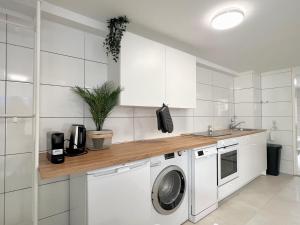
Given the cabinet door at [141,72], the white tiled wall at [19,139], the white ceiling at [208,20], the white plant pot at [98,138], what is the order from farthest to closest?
the cabinet door at [141,72]
the white plant pot at [98,138]
the white ceiling at [208,20]
the white tiled wall at [19,139]

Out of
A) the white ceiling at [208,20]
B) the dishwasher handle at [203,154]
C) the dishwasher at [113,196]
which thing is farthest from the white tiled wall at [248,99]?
the dishwasher at [113,196]

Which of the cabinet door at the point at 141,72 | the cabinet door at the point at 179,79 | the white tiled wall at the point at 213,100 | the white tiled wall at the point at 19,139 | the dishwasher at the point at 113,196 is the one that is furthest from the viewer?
the white tiled wall at the point at 213,100

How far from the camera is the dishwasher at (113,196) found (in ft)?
3.56

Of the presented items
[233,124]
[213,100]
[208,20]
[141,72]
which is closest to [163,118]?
[141,72]

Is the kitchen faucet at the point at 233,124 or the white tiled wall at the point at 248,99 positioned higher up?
the white tiled wall at the point at 248,99

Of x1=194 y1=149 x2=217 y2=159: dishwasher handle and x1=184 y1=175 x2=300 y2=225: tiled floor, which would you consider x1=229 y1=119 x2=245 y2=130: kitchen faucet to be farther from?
x1=194 y1=149 x2=217 y2=159: dishwasher handle

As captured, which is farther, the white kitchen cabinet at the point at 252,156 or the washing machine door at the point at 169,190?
the white kitchen cabinet at the point at 252,156

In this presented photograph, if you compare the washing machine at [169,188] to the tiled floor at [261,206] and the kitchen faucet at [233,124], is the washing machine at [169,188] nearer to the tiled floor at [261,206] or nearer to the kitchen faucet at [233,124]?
the tiled floor at [261,206]

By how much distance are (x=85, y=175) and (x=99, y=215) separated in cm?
28

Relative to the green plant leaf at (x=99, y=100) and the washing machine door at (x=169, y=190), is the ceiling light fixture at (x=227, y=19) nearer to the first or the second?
the green plant leaf at (x=99, y=100)

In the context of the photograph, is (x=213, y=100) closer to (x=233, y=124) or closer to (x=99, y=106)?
(x=233, y=124)

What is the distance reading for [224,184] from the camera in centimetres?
214

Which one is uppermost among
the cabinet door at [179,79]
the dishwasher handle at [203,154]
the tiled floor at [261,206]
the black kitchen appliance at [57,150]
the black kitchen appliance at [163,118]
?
the cabinet door at [179,79]

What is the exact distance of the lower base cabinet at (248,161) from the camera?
2.25 metres
